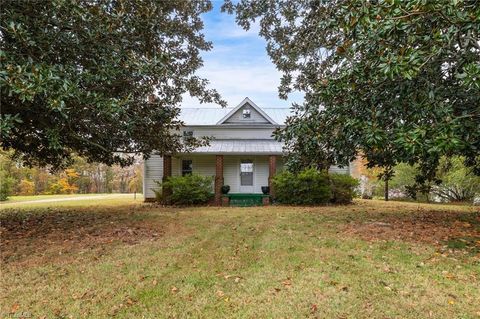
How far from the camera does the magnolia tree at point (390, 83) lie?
4.87 m

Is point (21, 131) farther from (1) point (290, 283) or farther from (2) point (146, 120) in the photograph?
(1) point (290, 283)

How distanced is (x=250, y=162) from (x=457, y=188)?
1234cm

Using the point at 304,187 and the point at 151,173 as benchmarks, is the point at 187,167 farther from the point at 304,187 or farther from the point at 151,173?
the point at 304,187

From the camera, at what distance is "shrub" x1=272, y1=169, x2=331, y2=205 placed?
50.2 ft

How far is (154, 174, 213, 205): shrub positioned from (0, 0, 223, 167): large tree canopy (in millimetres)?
5671

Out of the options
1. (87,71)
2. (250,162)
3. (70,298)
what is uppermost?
(87,71)

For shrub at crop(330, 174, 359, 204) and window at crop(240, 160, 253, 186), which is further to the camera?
window at crop(240, 160, 253, 186)

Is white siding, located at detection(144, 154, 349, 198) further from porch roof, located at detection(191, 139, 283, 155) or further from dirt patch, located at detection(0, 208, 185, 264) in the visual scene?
dirt patch, located at detection(0, 208, 185, 264)

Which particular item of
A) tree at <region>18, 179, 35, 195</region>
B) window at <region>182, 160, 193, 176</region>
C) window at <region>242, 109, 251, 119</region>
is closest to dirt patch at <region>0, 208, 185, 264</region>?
window at <region>182, 160, 193, 176</region>

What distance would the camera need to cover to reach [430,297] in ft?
13.9

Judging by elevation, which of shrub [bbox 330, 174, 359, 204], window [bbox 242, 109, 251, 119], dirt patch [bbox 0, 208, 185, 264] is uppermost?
window [bbox 242, 109, 251, 119]

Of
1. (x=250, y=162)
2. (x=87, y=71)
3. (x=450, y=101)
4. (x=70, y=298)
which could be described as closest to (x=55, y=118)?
(x=87, y=71)

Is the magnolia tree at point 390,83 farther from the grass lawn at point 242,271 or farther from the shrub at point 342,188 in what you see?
the shrub at point 342,188

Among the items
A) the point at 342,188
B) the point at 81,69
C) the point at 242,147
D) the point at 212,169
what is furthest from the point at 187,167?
the point at 81,69
